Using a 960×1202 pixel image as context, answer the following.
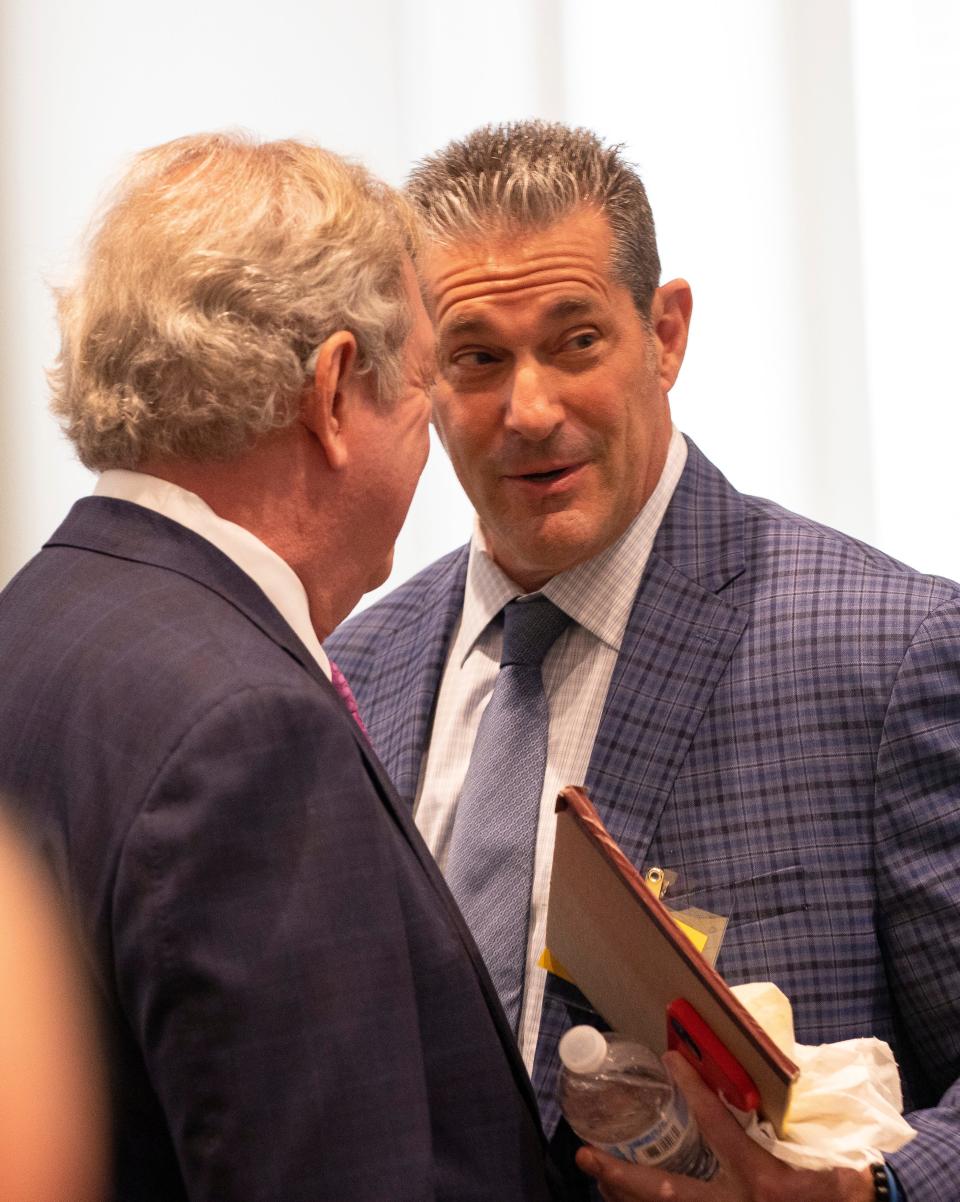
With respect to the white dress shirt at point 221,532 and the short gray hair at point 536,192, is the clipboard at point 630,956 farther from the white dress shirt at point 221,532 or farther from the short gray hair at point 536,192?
the short gray hair at point 536,192

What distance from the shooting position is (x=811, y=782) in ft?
4.74

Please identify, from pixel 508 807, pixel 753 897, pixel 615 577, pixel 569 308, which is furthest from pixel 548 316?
pixel 753 897

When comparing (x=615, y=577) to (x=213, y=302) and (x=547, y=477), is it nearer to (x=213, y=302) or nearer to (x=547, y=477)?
(x=547, y=477)

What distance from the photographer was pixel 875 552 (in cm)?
158

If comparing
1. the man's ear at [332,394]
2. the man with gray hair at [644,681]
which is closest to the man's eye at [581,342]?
the man with gray hair at [644,681]

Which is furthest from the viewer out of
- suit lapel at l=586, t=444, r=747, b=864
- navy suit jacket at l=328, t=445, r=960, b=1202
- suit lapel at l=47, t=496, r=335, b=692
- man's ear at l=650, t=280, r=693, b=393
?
man's ear at l=650, t=280, r=693, b=393

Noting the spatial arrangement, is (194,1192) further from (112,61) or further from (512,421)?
(112,61)

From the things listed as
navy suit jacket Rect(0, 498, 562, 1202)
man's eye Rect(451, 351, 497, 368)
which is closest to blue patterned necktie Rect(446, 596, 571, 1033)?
man's eye Rect(451, 351, 497, 368)

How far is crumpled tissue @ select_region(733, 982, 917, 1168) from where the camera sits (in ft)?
3.83

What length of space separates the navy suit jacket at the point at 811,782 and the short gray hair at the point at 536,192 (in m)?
0.35

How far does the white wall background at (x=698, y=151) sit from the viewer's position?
7.69ft

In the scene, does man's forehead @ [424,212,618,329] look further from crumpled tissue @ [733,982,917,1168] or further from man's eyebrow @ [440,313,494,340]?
crumpled tissue @ [733,982,917,1168]

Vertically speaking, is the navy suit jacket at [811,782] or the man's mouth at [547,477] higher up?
the man's mouth at [547,477]

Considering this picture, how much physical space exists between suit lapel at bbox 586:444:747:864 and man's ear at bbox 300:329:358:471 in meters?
0.52
